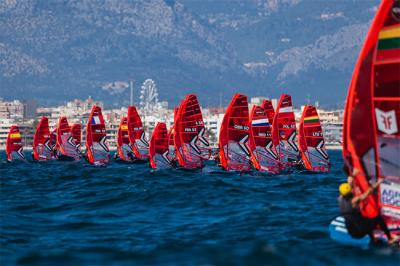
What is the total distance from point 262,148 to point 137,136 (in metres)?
27.7

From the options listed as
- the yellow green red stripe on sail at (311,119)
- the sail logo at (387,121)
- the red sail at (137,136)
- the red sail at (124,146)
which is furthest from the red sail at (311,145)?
the sail logo at (387,121)

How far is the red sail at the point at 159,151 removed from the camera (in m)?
67.7

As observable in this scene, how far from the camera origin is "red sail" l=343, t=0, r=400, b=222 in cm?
2367

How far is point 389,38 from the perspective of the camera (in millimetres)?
23672

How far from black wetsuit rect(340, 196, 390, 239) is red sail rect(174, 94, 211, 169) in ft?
129

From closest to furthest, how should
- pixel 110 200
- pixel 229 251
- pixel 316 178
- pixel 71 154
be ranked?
pixel 229 251, pixel 110 200, pixel 316 178, pixel 71 154

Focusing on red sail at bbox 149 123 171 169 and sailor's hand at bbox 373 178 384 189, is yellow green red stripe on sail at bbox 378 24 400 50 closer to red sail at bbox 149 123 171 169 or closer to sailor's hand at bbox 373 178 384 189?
sailor's hand at bbox 373 178 384 189

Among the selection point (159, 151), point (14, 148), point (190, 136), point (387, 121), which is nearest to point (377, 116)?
point (387, 121)

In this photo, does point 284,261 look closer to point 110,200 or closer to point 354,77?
point 354,77

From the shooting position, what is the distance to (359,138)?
24.4 m

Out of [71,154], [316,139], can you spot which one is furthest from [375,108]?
[71,154]

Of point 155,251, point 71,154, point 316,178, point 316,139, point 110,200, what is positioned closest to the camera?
point 155,251

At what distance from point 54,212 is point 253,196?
9330mm

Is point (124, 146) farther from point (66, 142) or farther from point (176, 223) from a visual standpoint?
point (176, 223)
